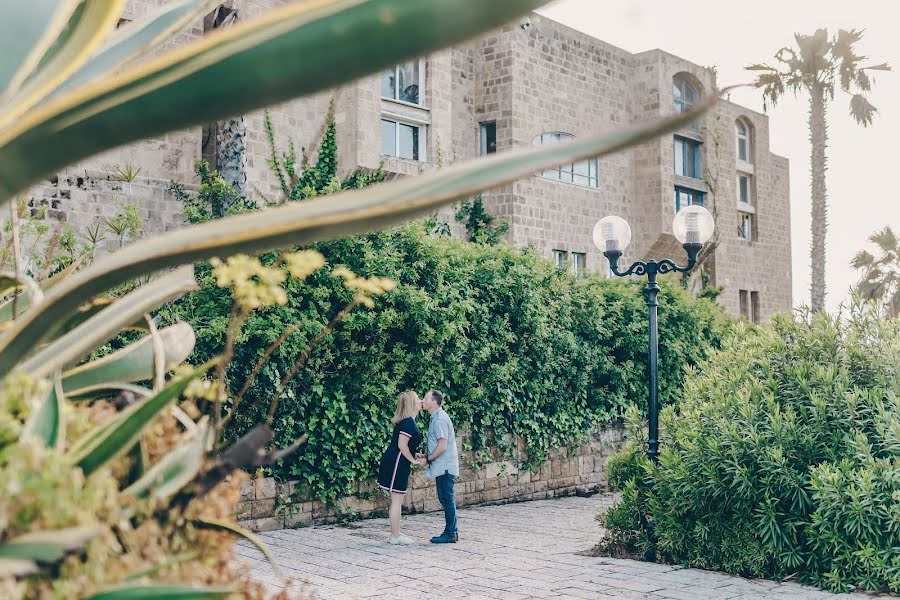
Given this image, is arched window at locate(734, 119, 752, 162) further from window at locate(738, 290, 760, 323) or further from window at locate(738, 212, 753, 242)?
window at locate(738, 290, 760, 323)

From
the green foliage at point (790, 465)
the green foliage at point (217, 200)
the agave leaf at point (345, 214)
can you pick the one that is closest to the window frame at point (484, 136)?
the green foliage at point (217, 200)

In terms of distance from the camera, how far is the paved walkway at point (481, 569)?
23.0ft

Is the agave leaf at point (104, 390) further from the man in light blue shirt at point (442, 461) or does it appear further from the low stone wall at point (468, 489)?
the man in light blue shirt at point (442, 461)

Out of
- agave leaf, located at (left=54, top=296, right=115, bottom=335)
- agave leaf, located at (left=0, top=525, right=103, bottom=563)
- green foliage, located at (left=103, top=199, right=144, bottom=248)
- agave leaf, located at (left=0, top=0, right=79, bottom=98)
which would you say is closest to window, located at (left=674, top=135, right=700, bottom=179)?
green foliage, located at (left=103, top=199, right=144, bottom=248)

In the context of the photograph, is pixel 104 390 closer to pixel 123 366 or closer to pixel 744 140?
pixel 123 366

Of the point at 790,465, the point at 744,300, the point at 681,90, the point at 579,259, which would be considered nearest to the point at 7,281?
the point at 790,465

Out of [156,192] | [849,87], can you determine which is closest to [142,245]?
[156,192]

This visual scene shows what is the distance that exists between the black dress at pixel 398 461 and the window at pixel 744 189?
25957mm

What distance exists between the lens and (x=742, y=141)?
3206cm

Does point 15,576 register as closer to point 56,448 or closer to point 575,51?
point 56,448

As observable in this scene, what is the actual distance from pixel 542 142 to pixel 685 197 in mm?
15132

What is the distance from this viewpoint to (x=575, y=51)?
24094 millimetres

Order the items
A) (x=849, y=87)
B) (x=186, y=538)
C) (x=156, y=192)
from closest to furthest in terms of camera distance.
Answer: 1. (x=186, y=538)
2. (x=156, y=192)
3. (x=849, y=87)

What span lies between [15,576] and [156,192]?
1358cm
